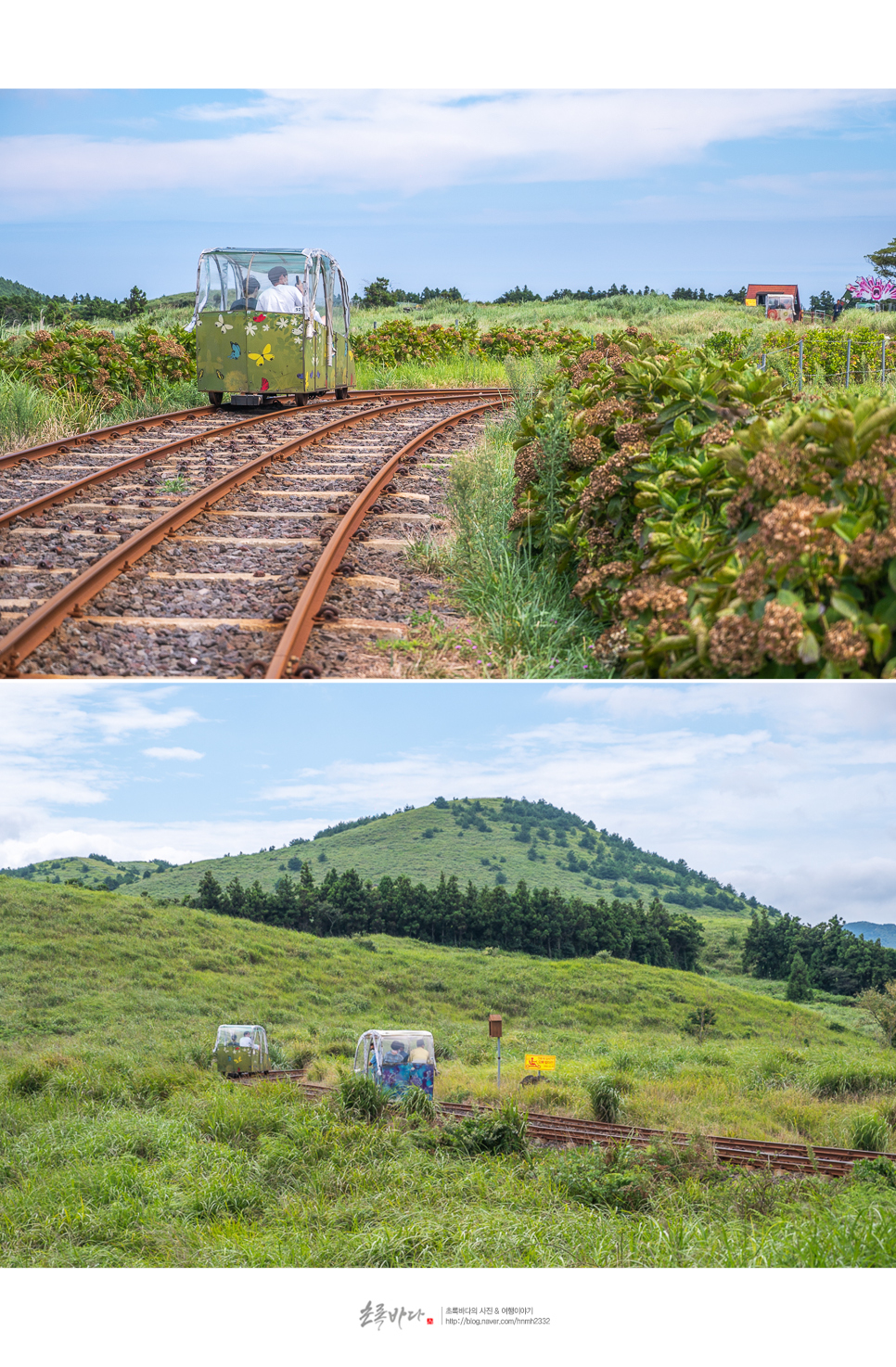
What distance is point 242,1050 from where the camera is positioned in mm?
9430

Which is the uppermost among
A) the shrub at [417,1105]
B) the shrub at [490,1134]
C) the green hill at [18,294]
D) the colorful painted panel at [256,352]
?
the green hill at [18,294]

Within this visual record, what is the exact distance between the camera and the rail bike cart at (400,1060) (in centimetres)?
793

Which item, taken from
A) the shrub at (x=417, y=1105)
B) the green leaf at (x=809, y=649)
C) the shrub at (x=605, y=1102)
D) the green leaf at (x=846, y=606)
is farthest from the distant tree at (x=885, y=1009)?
the green leaf at (x=809, y=649)

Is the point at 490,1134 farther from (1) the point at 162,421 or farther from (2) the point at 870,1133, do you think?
(1) the point at 162,421

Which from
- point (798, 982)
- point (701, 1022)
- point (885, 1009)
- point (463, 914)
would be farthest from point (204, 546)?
point (701, 1022)

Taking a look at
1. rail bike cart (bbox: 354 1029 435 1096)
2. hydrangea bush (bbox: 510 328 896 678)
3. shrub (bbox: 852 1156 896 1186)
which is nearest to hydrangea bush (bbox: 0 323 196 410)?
rail bike cart (bbox: 354 1029 435 1096)

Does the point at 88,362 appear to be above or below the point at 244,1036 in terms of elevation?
above

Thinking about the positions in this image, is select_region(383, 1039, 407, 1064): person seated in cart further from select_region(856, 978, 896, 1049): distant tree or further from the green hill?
the green hill

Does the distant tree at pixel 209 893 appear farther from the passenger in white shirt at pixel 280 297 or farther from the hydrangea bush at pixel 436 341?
the hydrangea bush at pixel 436 341

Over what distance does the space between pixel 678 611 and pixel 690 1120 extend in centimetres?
569

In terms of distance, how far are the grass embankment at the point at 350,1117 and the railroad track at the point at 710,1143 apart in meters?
0.33

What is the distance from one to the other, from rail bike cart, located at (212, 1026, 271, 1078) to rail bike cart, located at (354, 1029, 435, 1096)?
1435mm

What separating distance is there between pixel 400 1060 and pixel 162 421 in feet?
27.0

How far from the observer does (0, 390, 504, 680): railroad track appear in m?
4.61
